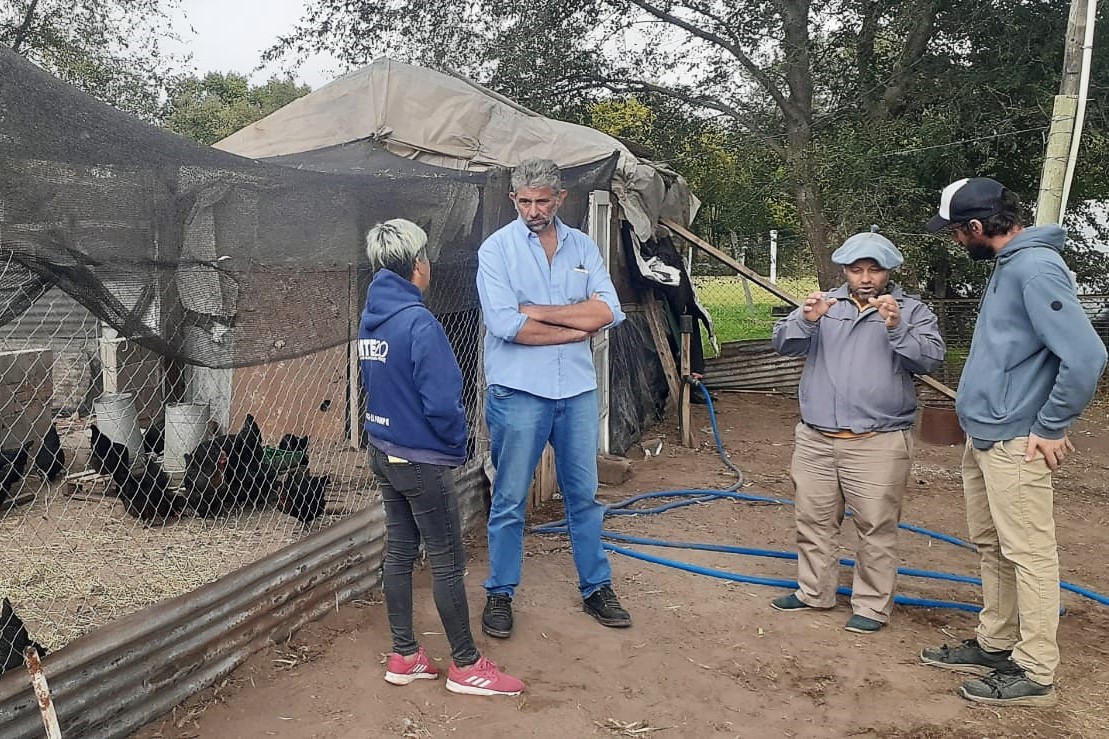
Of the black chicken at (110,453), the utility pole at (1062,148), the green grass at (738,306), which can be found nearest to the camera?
the black chicken at (110,453)

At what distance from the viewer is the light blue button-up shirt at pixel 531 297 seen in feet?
11.6

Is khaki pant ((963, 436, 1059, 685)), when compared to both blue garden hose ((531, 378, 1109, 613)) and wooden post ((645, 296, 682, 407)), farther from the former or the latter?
wooden post ((645, 296, 682, 407))

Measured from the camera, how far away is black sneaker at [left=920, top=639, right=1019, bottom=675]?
337 centimetres

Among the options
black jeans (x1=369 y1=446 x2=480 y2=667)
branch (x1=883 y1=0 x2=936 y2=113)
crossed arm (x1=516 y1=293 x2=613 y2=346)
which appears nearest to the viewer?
black jeans (x1=369 y1=446 x2=480 y2=667)

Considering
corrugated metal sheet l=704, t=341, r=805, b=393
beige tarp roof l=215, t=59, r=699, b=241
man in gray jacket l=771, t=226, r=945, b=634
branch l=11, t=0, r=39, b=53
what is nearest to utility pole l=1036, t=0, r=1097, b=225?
beige tarp roof l=215, t=59, r=699, b=241

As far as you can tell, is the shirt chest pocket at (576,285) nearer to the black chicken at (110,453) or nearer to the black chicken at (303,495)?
the black chicken at (303,495)

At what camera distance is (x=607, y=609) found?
3.81 metres

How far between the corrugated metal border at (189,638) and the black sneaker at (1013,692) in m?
2.55

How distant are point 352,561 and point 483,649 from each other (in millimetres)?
802

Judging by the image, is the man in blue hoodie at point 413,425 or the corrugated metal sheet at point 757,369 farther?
the corrugated metal sheet at point 757,369

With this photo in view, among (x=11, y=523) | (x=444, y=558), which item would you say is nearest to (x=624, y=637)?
(x=444, y=558)

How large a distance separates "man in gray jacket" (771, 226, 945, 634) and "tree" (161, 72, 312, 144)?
15877mm

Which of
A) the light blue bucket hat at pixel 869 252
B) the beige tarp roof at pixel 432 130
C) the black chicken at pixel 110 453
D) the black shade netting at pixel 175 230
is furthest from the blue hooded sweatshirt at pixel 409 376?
the beige tarp roof at pixel 432 130

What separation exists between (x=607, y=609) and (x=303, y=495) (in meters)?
1.66
